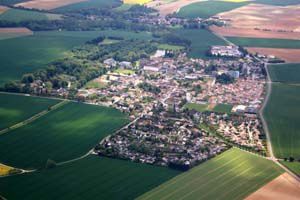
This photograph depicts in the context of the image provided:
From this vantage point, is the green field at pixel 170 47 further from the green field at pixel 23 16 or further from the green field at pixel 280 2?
the green field at pixel 280 2

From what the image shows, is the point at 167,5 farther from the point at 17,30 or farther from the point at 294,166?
the point at 294,166

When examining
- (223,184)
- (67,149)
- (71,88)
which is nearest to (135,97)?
(71,88)

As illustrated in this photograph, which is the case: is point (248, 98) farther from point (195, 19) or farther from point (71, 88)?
point (195, 19)

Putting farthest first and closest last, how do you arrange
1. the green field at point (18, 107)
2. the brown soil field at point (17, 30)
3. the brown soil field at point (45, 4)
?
the brown soil field at point (45, 4) < the brown soil field at point (17, 30) < the green field at point (18, 107)

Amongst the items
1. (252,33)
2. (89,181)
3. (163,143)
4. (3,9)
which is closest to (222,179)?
(163,143)

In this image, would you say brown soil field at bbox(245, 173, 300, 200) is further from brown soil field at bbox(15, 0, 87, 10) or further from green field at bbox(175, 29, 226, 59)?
brown soil field at bbox(15, 0, 87, 10)

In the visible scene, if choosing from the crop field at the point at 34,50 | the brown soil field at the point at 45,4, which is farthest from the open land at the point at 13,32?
the brown soil field at the point at 45,4
